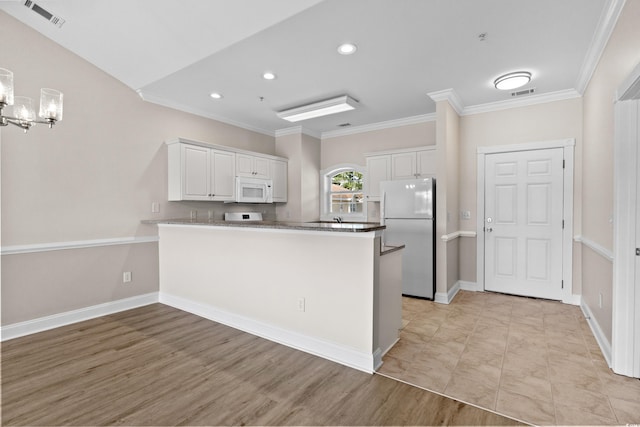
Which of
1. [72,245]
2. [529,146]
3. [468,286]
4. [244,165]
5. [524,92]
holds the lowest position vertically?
[468,286]

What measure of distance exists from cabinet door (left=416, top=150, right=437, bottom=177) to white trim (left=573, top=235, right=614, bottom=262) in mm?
1901

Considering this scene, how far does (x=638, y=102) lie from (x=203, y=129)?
4773 millimetres

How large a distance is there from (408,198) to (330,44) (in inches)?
89.5

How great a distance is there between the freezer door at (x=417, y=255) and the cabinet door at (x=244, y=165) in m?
2.44

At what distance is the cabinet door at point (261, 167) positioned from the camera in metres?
5.15

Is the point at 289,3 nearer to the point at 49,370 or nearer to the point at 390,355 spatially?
the point at 390,355

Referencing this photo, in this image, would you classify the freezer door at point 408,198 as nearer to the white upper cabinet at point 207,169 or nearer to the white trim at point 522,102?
the white trim at point 522,102

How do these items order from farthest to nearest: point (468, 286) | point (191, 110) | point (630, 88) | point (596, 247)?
point (468, 286)
point (191, 110)
point (596, 247)
point (630, 88)

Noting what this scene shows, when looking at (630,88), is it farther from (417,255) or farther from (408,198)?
(417,255)

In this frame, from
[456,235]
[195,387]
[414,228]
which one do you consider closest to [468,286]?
[456,235]

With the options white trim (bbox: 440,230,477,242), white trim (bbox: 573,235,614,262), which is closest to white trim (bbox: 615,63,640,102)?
white trim (bbox: 573,235,614,262)

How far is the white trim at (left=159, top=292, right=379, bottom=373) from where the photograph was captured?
2.38m

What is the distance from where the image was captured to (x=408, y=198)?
169 inches

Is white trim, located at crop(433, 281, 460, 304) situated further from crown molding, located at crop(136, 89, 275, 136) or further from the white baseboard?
crown molding, located at crop(136, 89, 275, 136)
